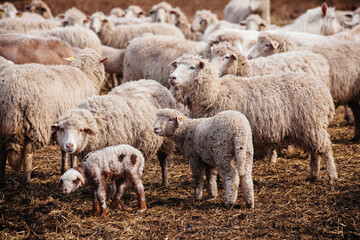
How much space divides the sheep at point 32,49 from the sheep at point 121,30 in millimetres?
3597

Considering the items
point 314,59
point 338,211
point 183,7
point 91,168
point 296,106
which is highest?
point 183,7

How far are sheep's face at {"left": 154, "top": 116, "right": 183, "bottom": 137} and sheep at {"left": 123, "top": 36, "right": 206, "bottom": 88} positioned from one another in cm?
290

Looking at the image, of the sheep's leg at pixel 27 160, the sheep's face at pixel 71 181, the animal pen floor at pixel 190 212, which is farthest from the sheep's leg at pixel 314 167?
the sheep's leg at pixel 27 160

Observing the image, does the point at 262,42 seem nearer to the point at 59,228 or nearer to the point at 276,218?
the point at 276,218

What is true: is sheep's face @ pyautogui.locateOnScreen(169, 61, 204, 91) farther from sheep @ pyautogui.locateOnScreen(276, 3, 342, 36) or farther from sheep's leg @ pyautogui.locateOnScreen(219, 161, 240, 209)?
sheep @ pyautogui.locateOnScreen(276, 3, 342, 36)

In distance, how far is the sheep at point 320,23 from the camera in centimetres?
1041

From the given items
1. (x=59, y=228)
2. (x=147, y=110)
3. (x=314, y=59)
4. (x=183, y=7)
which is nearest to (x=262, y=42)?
(x=314, y=59)

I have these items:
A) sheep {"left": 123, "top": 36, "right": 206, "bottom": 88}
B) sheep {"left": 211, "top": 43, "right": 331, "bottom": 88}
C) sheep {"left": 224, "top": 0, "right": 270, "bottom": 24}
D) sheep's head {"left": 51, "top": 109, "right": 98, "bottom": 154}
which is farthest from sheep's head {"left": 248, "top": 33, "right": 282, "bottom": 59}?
sheep {"left": 224, "top": 0, "right": 270, "bottom": 24}

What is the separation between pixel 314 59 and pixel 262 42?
1230mm

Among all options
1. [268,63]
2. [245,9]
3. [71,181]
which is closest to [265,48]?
[268,63]

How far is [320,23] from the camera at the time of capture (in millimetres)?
10562

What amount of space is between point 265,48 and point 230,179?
3.88 meters

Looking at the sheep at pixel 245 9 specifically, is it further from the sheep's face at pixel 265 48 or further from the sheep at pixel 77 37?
the sheep's face at pixel 265 48

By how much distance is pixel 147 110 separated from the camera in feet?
16.5
